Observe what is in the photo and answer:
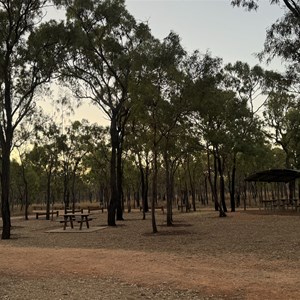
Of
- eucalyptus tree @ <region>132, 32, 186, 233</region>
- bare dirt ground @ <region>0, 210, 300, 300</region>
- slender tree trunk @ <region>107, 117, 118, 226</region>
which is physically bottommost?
bare dirt ground @ <region>0, 210, 300, 300</region>

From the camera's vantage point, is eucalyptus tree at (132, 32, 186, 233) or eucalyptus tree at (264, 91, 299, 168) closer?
eucalyptus tree at (132, 32, 186, 233)

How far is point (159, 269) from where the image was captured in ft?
31.1

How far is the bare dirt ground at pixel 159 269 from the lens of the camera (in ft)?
23.8

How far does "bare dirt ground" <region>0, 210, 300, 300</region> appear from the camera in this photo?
23.8 feet

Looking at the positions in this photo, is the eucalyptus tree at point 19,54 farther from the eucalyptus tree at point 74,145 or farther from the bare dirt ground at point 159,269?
the eucalyptus tree at point 74,145

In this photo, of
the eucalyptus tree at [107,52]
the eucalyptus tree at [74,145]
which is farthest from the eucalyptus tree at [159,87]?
the eucalyptus tree at [74,145]

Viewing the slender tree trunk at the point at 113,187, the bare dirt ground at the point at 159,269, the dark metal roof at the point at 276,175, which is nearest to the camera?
the bare dirt ground at the point at 159,269

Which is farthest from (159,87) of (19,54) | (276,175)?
(276,175)

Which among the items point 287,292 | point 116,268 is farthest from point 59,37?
point 287,292

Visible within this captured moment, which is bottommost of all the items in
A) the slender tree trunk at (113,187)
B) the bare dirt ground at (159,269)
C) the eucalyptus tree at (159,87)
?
the bare dirt ground at (159,269)

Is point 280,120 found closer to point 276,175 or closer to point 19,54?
point 276,175

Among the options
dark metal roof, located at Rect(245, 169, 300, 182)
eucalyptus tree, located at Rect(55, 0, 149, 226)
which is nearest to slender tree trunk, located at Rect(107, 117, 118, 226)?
eucalyptus tree, located at Rect(55, 0, 149, 226)

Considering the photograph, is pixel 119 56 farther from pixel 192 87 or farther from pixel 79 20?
pixel 192 87

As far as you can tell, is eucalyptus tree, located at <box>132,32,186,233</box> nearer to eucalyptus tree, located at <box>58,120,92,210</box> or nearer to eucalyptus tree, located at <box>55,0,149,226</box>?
eucalyptus tree, located at <box>55,0,149,226</box>
